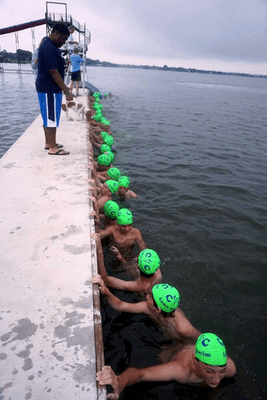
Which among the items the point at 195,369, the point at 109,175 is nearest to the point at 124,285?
the point at 195,369

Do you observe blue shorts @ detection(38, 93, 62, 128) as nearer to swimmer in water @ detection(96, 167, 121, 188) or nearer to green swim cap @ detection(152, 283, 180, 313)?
swimmer in water @ detection(96, 167, 121, 188)

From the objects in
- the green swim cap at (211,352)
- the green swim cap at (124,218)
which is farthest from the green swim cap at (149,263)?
the green swim cap at (211,352)

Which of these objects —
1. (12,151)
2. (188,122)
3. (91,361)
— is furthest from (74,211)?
(188,122)

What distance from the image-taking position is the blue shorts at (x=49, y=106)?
5812 millimetres

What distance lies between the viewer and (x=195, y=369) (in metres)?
3.00

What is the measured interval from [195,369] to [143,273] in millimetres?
1420

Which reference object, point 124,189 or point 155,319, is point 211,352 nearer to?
point 155,319

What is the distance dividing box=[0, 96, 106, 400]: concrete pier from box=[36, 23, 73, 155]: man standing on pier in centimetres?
149

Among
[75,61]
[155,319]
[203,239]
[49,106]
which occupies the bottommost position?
[203,239]

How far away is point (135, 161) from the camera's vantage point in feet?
35.9

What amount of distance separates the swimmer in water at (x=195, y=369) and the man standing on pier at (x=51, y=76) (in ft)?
17.4

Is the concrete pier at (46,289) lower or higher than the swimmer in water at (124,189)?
higher

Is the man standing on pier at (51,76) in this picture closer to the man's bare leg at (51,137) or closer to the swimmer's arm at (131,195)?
the man's bare leg at (51,137)

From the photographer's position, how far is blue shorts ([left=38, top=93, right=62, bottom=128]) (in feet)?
19.1
